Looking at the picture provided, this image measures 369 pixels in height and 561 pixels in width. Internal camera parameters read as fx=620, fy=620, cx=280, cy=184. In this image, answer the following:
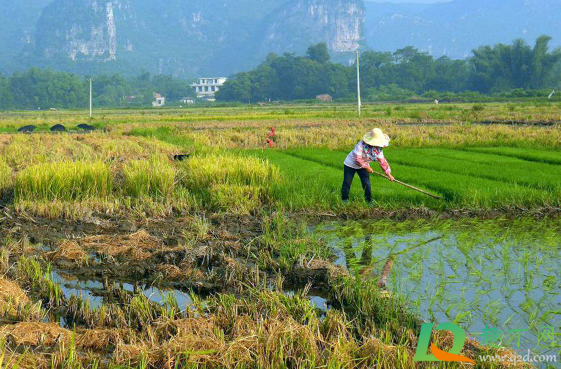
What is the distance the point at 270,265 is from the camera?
215 inches

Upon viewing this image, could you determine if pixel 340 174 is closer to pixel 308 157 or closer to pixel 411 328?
pixel 308 157

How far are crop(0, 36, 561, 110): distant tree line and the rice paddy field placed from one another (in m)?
69.1

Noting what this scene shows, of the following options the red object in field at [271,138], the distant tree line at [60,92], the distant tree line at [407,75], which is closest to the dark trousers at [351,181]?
the red object in field at [271,138]

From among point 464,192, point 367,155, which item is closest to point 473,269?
point 367,155

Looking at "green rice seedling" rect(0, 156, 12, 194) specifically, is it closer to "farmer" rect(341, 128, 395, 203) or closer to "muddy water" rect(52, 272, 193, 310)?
"muddy water" rect(52, 272, 193, 310)

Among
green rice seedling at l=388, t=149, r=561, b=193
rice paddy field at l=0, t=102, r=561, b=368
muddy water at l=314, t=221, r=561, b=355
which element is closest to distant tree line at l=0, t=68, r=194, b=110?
green rice seedling at l=388, t=149, r=561, b=193

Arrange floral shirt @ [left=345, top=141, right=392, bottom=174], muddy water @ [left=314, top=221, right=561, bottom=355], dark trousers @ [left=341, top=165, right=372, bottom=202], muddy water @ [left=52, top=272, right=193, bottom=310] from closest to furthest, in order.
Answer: muddy water @ [left=314, top=221, right=561, bottom=355]
muddy water @ [left=52, top=272, right=193, bottom=310]
floral shirt @ [left=345, top=141, right=392, bottom=174]
dark trousers @ [left=341, top=165, right=372, bottom=202]

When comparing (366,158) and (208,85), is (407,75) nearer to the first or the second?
(208,85)

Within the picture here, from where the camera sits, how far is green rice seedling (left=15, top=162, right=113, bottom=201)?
8242 mm

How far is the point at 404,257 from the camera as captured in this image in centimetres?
585

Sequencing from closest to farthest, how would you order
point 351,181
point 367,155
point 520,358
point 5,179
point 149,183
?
point 520,358
point 367,155
point 351,181
point 149,183
point 5,179

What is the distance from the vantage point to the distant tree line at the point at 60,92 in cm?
8869

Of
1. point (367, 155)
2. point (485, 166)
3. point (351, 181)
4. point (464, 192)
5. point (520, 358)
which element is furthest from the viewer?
point (485, 166)

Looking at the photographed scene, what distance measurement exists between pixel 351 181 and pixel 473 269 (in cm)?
280
